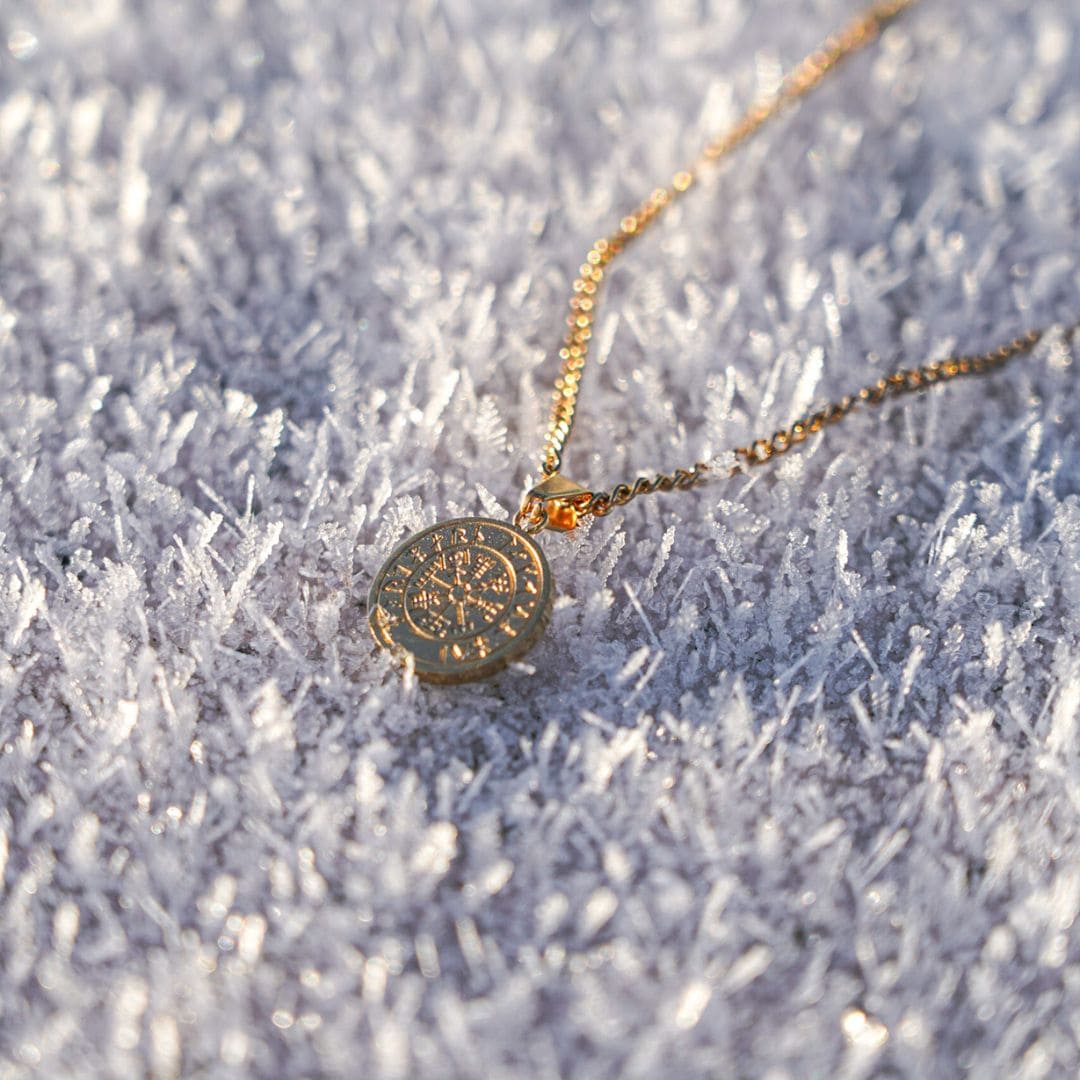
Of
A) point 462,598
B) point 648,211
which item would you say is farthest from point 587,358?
point 462,598

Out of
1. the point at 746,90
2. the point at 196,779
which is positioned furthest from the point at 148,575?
the point at 746,90

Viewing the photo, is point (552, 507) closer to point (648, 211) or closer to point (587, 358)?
point (587, 358)

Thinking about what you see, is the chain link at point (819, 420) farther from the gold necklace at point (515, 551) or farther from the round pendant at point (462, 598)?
the round pendant at point (462, 598)

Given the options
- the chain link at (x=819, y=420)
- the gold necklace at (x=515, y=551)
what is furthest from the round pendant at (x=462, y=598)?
the chain link at (x=819, y=420)

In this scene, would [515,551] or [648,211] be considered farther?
[648,211]

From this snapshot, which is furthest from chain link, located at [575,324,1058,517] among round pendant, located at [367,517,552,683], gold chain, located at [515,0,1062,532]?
round pendant, located at [367,517,552,683]

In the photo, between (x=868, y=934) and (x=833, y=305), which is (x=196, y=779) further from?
(x=833, y=305)
